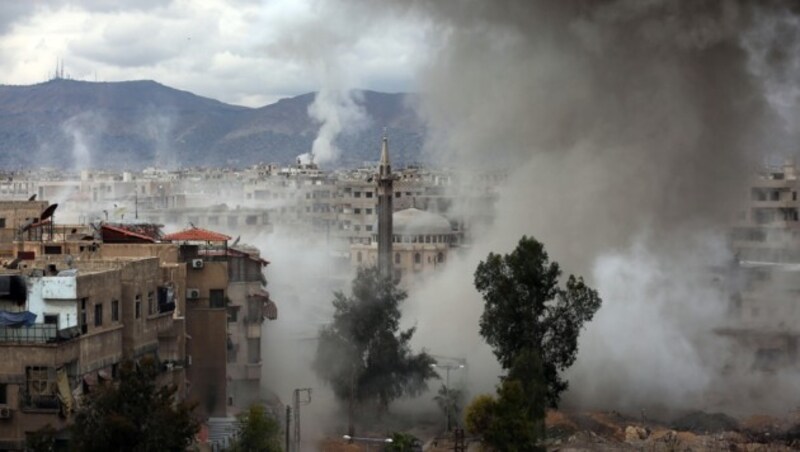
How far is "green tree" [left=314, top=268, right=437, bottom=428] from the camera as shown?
122 feet

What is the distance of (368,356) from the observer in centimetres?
3772

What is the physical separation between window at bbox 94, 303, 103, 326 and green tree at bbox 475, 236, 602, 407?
389 inches

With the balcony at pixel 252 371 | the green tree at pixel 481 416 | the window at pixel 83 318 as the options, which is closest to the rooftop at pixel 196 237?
the balcony at pixel 252 371

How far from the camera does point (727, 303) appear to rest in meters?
49.8

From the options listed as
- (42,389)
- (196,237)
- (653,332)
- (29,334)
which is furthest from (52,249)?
(653,332)

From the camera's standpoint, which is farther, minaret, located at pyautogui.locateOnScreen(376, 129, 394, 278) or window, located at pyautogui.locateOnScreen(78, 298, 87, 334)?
minaret, located at pyautogui.locateOnScreen(376, 129, 394, 278)

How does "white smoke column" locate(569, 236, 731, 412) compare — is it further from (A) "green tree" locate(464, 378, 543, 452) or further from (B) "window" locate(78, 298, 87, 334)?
(B) "window" locate(78, 298, 87, 334)

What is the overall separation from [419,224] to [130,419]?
46.0 meters

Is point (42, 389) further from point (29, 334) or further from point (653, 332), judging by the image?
point (653, 332)

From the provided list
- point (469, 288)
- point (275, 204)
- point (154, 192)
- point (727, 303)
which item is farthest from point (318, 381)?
point (154, 192)

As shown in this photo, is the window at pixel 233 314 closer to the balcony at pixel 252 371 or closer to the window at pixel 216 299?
the balcony at pixel 252 371

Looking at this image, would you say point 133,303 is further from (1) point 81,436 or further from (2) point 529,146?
(2) point 529,146

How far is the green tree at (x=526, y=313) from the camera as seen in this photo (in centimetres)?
3288

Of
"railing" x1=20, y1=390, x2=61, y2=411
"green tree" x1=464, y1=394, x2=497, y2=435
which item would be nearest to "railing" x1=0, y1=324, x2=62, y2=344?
"railing" x1=20, y1=390, x2=61, y2=411
